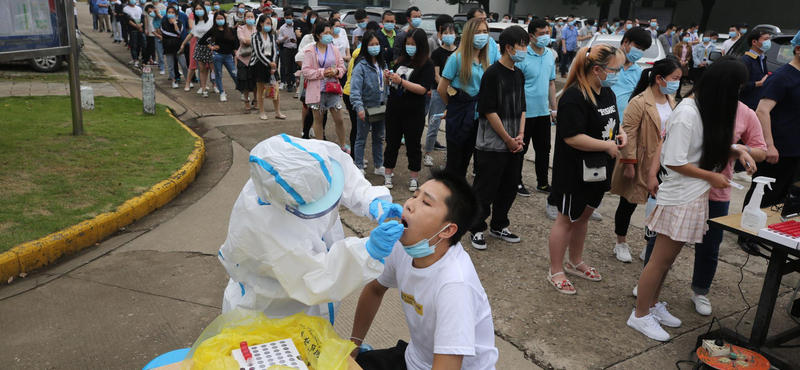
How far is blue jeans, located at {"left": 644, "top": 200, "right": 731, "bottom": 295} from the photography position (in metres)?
3.47

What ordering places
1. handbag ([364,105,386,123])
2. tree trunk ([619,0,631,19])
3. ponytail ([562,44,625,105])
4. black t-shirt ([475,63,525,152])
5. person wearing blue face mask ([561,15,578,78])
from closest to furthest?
ponytail ([562,44,625,105])
black t-shirt ([475,63,525,152])
handbag ([364,105,386,123])
person wearing blue face mask ([561,15,578,78])
tree trunk ([619,0,631,19])

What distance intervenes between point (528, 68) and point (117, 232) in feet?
13.2

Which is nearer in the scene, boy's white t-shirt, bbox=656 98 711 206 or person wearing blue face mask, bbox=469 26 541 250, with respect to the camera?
boy's white t-shirt, bbox=656 98 711 206

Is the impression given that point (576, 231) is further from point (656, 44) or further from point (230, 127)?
point (656, 44)

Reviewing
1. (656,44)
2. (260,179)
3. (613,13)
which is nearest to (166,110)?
(260,179)

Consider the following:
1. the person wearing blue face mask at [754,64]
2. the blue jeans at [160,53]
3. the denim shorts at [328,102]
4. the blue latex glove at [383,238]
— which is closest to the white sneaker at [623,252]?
the blue latex glove at [383,238]

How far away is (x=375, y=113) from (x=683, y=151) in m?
3.52

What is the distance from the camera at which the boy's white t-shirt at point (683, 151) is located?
127 inches

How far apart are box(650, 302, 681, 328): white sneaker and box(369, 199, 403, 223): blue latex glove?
2.34 m

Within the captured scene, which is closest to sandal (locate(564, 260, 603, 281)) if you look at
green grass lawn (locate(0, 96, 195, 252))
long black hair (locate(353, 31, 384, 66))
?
long black hair (locate(353, 31, 384, 66))

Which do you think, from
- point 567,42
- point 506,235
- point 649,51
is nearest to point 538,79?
point 506,235

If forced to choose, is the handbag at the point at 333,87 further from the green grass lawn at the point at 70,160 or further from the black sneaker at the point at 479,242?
the black sneaker at the point at 479,242

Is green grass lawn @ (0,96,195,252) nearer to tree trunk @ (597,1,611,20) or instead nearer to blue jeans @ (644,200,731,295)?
blue jeans @ (644,200,731,295)

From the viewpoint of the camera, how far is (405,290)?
2236 mm
